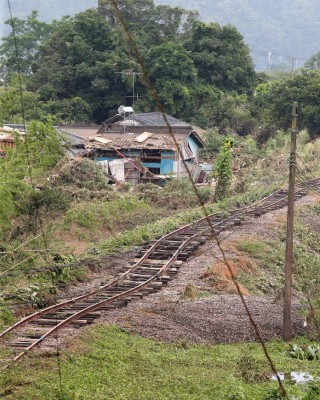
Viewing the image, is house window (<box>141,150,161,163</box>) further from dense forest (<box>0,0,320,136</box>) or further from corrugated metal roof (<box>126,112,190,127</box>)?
dense forest (<box>0,0,320,136</box>)

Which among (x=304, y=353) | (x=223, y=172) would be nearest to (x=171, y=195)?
(x=223, y=172)

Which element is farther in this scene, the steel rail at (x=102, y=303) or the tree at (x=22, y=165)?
the tree at (x=22, y=165)

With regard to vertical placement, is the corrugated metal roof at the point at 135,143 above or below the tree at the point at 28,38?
below

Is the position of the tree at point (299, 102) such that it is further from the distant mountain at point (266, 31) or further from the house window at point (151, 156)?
the distant mountain at point (266, 31)

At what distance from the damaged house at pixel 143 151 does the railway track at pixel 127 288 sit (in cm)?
949

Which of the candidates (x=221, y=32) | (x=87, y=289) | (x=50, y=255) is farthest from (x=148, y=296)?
(x=221, y=32)

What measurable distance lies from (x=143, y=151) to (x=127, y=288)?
21572 mm

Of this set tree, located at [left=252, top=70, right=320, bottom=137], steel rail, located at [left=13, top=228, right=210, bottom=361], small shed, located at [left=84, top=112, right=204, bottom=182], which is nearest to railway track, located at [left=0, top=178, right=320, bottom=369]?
steel rail, located at [left=13, top=228, right=210, bottom=361]

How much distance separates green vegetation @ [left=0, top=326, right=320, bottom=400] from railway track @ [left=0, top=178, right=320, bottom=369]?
0.64 metres

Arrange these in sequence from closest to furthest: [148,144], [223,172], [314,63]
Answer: [223,172] < [148,144] < [314,63]

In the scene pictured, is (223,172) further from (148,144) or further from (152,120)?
(152,120)

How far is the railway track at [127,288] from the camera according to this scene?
1380 centimetres

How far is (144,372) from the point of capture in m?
12.8

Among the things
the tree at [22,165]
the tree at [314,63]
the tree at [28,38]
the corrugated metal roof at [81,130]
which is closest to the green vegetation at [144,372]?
the tree at [22,165]
